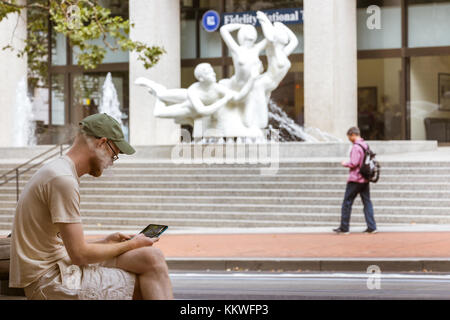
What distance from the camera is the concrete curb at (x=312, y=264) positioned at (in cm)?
1093

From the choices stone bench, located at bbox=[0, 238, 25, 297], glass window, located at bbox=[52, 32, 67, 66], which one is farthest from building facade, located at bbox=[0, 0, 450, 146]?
stone bench, located at bbox=[0, 238, 25, 297]

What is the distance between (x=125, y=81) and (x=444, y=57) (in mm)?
12011

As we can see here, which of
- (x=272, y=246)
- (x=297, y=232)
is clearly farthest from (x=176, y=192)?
(x=272, y=246)

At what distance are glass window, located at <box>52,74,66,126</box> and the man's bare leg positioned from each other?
31.6 m

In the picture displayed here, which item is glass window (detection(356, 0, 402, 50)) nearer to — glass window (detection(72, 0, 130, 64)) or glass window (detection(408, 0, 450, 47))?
glass window (detection(408, 0, 450, 47))

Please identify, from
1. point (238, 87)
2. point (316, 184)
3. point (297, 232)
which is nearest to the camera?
point (297, 232)

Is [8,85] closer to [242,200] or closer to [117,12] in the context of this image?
[117,12]

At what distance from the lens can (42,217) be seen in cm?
454

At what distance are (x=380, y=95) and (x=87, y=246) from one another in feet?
91.3

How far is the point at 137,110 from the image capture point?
30.5 m

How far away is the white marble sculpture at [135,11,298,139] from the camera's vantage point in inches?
890

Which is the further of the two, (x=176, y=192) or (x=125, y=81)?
(x=125, y=81)
